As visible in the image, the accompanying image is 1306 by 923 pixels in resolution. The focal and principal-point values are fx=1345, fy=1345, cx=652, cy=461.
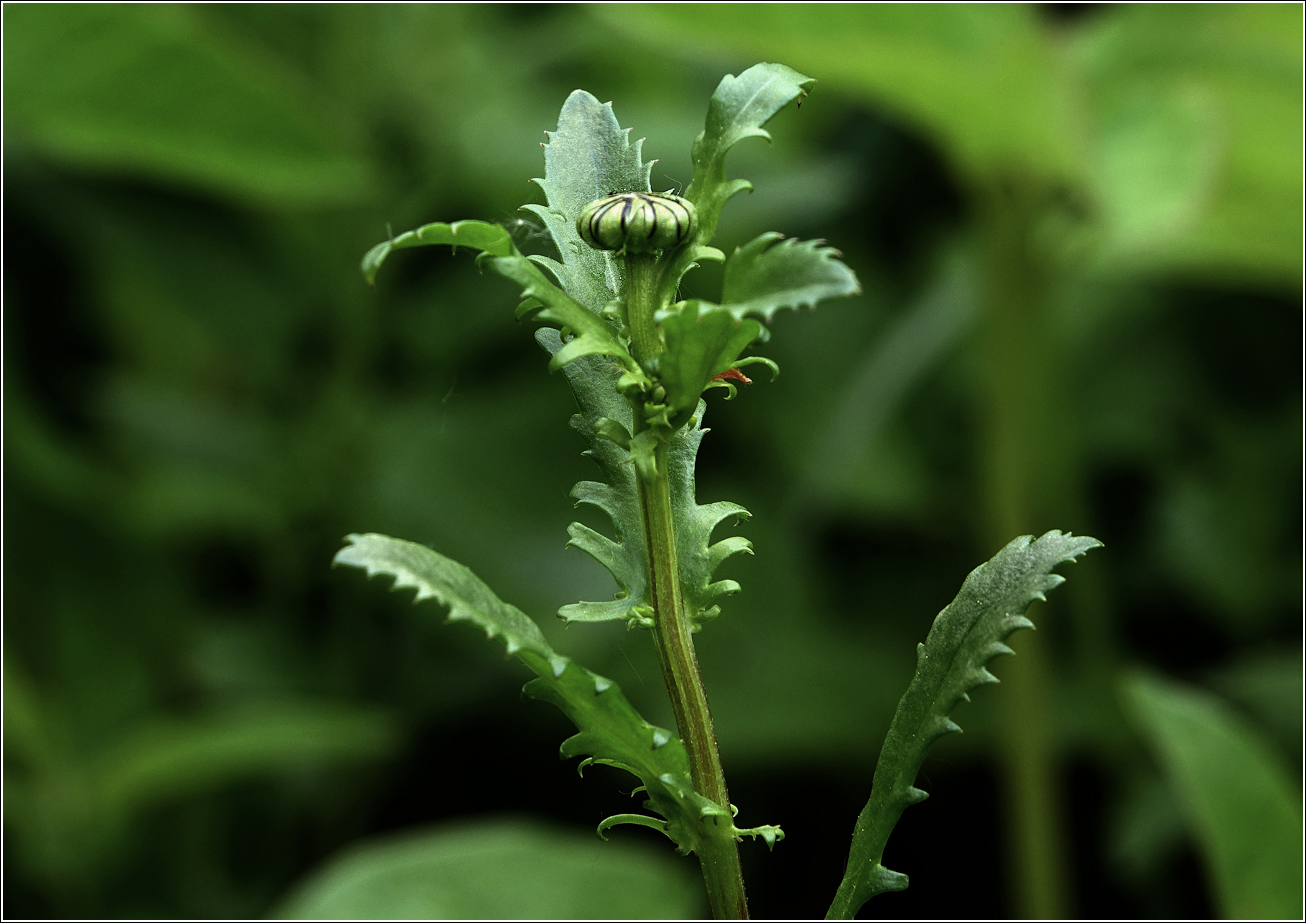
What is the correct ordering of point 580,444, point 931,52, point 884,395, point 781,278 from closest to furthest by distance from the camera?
point 781,278, point 931,52, point 884,395, point 580,444

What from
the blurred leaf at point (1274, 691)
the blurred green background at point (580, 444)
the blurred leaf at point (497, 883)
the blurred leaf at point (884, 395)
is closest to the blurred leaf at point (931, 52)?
the blurred green background at point (580, 444)

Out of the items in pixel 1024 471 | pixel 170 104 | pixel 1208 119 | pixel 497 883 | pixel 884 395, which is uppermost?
pixel 170 104

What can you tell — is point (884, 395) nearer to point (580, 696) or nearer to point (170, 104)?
point (170, 104)

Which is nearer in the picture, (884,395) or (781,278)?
(781,278)

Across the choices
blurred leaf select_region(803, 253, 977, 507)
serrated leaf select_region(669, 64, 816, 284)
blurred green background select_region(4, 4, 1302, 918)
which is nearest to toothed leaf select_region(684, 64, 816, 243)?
serrated leaf select_region(669, 64, 816, 284)

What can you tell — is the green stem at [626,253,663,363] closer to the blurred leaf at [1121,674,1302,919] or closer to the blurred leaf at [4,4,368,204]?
the blurred leaf at [1121,674,1302,919]

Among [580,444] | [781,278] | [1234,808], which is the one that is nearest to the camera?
[781,278]

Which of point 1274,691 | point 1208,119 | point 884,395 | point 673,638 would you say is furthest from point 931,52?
point 673,638
